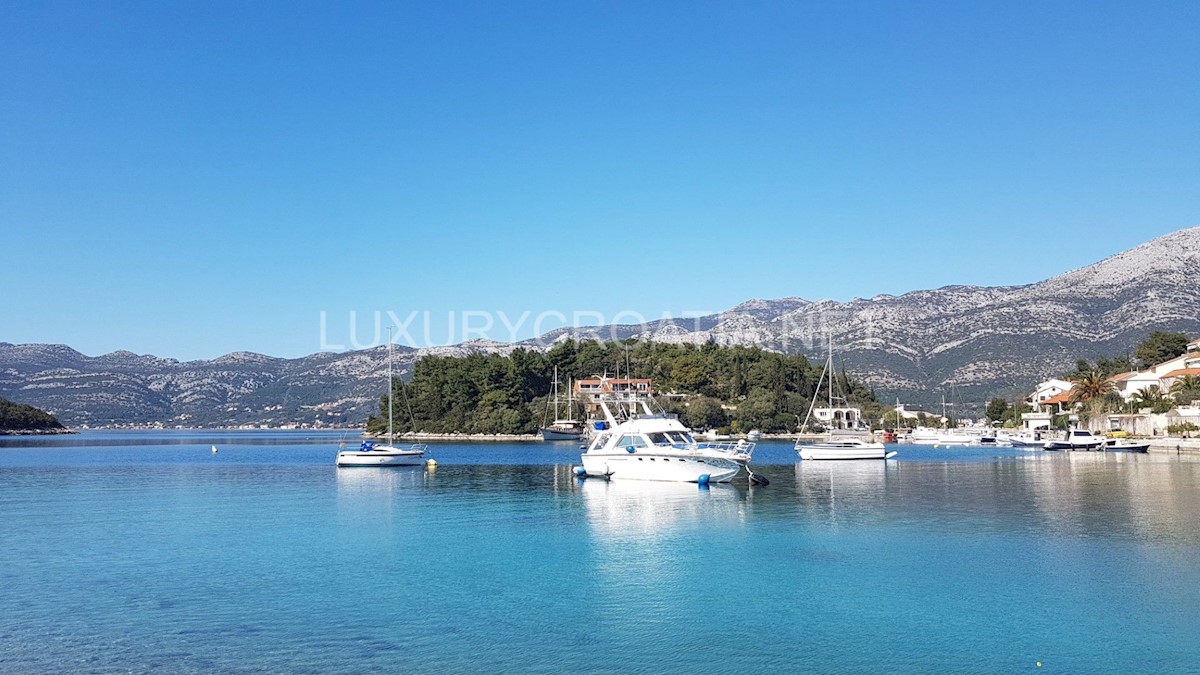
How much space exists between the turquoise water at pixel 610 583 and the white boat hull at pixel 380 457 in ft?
75.0

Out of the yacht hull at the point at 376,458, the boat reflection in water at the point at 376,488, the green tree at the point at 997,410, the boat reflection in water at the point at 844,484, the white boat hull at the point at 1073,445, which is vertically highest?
the green tree at the point at 997,410

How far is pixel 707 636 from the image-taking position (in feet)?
53.3

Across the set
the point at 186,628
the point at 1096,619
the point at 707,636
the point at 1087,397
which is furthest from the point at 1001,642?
the point at 1087,397

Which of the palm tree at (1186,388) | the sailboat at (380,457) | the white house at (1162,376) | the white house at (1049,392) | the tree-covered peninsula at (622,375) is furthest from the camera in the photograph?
the tree-covered peninsula at (622,375)

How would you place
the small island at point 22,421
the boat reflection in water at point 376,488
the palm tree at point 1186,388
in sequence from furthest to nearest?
1. the small island at point 22,421
2. the palm tree at point 1186,388
3. the boat reflection in water at point 376,488

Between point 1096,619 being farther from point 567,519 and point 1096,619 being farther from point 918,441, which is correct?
point 918,441

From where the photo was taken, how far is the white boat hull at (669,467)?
4453 centimetres

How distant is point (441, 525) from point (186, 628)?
14.6m

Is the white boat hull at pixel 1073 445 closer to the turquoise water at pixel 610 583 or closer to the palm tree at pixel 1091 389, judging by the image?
the palm tree at pixel 1091 389

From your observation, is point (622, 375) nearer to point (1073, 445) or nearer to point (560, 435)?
point (560, 435)

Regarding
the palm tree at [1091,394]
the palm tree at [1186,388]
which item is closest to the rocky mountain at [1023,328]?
the palm tree at [1091,394]

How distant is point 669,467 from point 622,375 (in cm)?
11213

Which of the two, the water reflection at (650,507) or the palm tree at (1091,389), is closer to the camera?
the water reflection at (650,507)

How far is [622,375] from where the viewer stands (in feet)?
517
